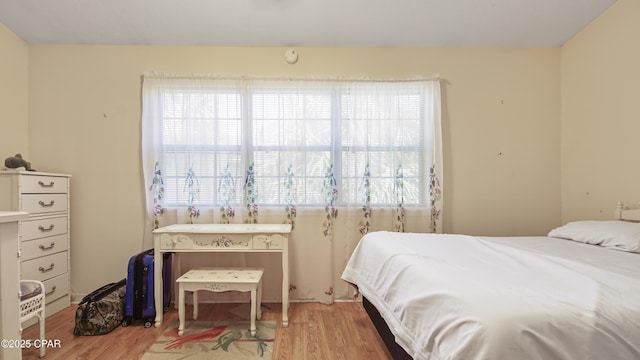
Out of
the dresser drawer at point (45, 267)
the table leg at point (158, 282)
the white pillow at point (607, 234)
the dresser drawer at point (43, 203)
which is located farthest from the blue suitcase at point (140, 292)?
the white pillow at point (607, 234)

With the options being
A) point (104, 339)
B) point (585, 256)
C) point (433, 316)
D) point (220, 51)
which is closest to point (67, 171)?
point (104, 339)

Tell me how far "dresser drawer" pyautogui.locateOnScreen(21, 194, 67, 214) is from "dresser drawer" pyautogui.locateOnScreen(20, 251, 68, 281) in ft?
1.27

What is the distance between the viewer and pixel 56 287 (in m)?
2.32

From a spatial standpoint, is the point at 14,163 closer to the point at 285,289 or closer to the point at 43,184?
the point at 43,184

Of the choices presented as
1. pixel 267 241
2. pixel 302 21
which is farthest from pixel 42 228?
pixel 302 21

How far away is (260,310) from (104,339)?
3.58 feet

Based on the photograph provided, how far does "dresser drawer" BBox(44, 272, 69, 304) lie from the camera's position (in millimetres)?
2242

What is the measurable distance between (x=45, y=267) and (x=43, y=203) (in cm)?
53

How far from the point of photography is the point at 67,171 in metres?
2.55

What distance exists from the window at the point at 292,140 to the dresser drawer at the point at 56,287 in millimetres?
1081

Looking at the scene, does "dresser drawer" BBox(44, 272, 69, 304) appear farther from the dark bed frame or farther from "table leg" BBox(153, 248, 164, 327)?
the dark bed frame

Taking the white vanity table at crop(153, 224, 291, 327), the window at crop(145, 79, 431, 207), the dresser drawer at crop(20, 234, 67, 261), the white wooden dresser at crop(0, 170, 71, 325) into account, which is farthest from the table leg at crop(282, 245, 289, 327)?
the dresser drawer at crop(20, 234, 67, 261)

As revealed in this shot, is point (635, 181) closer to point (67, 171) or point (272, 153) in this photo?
point (272, 153)

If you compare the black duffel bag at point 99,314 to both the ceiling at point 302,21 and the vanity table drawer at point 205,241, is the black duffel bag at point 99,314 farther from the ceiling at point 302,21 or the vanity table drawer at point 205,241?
the ceiling at point 302,21
